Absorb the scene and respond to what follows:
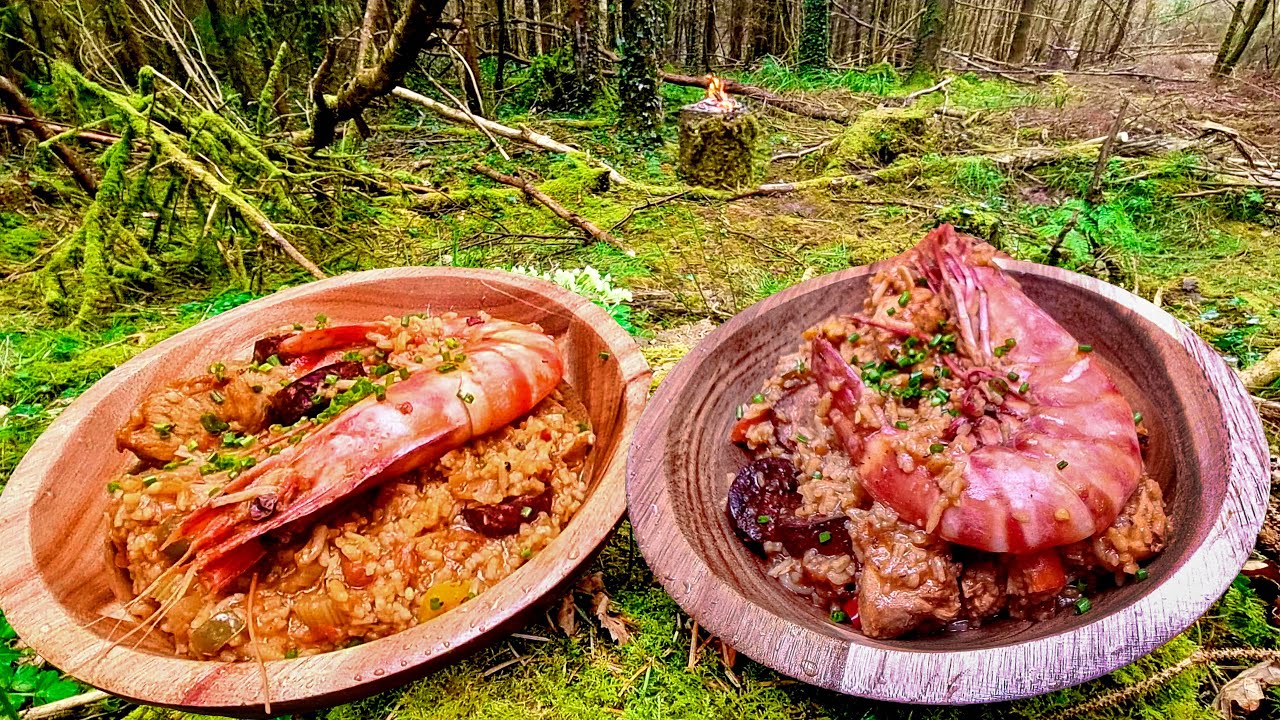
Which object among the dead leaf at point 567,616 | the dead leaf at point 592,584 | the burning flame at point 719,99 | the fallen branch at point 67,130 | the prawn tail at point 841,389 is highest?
the fallen branch at point 67,130

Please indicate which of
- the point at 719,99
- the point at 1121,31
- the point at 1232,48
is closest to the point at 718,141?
the point at 719,99

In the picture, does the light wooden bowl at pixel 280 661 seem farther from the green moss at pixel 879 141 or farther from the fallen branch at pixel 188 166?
the green moss at pixel 879 141

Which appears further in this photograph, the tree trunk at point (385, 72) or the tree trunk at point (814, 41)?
the tree trunk at point (814, 41)

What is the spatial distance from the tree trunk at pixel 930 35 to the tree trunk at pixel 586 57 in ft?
15.0

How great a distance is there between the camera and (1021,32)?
1118 cm

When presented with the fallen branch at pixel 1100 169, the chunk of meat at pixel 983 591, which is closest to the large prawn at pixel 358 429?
the chunk of meat at pixel 983 591

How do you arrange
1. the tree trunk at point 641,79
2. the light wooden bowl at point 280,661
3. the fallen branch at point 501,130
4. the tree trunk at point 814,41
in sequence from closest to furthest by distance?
the light wooden bowl at point 280,661
the fallen branch at point 501,130
the tree trunk at point 641,79
the tree trunk at point 814,41

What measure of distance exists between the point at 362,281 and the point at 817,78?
368 inches

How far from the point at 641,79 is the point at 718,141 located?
1.75 metres

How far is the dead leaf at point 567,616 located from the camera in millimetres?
2074

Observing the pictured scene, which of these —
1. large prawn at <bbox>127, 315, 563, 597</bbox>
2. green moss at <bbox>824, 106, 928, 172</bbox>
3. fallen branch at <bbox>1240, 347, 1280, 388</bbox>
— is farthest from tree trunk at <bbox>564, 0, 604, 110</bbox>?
fallen branch at <bbox>1240, 347, 1280, 388</bbox>

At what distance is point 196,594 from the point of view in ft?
5.65

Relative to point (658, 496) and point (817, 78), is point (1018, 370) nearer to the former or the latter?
point (658, 496)

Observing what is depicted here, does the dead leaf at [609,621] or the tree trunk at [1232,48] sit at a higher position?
the tree trunk at [1232,48]
